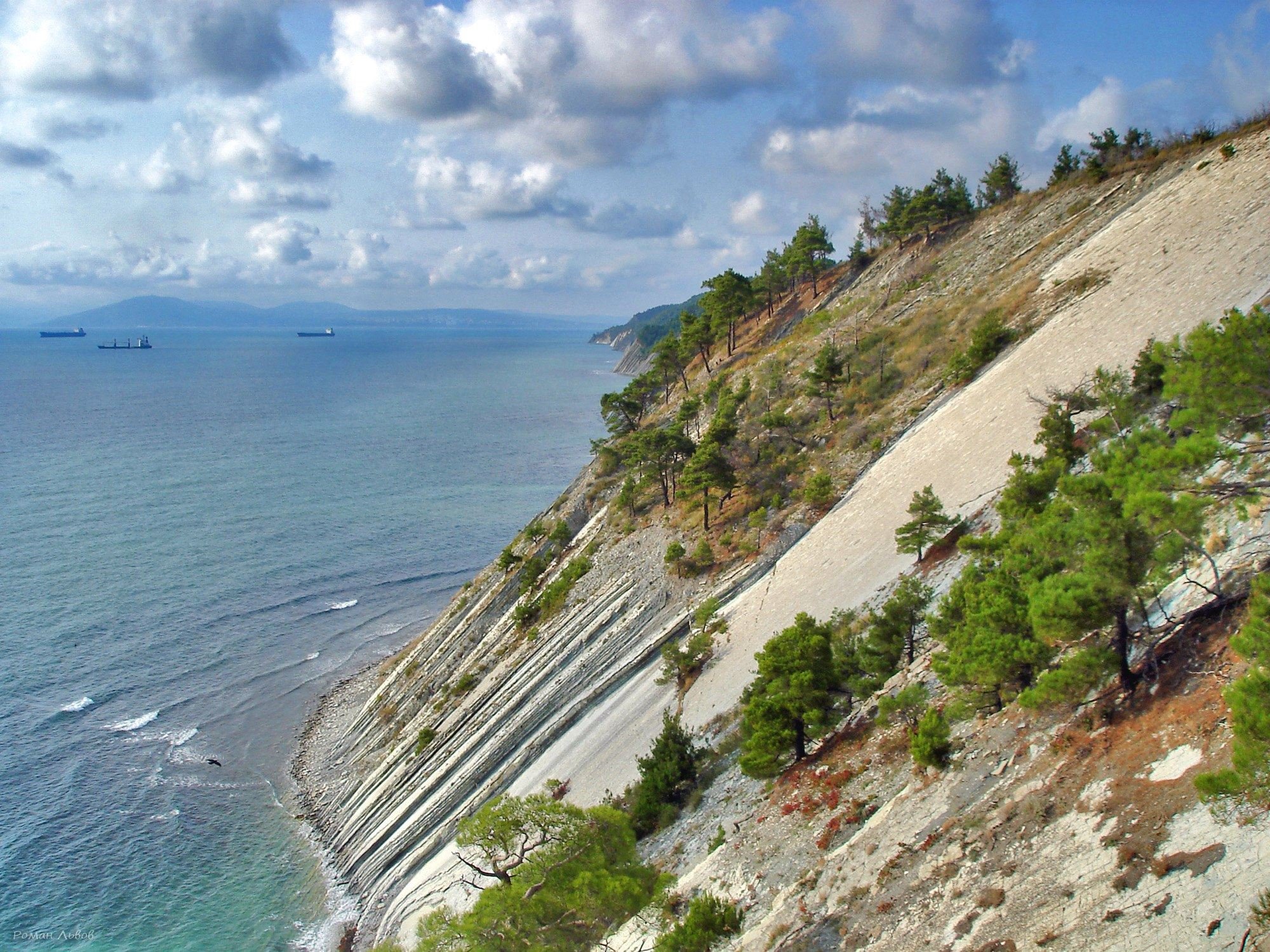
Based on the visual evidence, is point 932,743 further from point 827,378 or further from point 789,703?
point 827,378

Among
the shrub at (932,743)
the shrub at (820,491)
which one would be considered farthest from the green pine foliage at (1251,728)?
the shrub at (820,491)

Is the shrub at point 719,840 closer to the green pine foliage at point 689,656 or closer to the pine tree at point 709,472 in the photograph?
the green pine foliage at point 689,656

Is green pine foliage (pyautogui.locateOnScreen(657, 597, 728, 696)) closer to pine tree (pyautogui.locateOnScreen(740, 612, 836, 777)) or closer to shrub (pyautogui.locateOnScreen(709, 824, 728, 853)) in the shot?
pine tree (pyautogui.locateOnScreen(740, 612, 836, 777))

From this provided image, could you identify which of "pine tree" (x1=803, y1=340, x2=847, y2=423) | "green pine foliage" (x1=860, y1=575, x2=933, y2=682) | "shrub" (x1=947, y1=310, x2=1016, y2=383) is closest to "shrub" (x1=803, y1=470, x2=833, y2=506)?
"pine tree" (x1=803, y1=340, x2=847, y2=423)

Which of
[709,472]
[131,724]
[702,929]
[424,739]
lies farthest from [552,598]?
[702,929]

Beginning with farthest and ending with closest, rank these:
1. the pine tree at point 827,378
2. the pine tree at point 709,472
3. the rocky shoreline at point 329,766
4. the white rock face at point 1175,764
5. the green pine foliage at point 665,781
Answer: the pine tree at point 827,378 < the pine tree at point 709,472 < the rocky shoreline at point 329,766 < the green pine foliage at point 665,781 < the white rock face at point 1175,764
